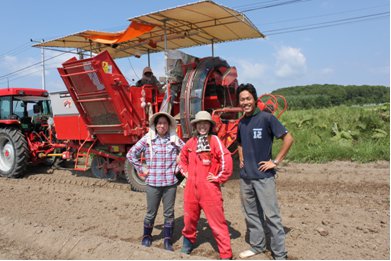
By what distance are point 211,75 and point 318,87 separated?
39395 millimetres

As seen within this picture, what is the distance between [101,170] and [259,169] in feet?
16.3

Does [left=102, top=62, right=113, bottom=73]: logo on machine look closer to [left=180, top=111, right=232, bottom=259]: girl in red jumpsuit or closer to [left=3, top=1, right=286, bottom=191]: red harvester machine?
[left=3, top=1, right=286, bottom=191]: red harvester machine

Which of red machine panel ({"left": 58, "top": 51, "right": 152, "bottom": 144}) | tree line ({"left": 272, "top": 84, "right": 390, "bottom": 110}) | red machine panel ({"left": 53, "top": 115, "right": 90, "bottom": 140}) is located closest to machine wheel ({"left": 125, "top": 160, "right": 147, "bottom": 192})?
red machine panel ({"left": 58, "top": 51, "right": 152, "bottom": 144})

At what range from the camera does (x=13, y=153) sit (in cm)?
838

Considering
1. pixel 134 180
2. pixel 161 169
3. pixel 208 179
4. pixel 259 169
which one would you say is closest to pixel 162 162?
pixel 161 169

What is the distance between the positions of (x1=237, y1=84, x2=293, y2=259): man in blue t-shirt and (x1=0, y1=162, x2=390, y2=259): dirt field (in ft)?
0.75

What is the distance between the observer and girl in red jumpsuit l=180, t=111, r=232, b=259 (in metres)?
3.46

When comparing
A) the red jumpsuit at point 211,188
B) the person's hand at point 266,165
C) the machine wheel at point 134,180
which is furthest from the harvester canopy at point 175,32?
the person's hand at point 266,165

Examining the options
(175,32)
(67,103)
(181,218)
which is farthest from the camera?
(175,32)

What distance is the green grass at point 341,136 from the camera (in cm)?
826

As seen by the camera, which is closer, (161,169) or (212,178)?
(212,178)

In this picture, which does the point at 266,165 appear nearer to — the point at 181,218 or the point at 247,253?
the point at 247,253

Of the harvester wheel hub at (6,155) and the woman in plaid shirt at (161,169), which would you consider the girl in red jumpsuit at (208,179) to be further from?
the harvester wheel hub at (6,155)

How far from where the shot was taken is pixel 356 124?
990cm
